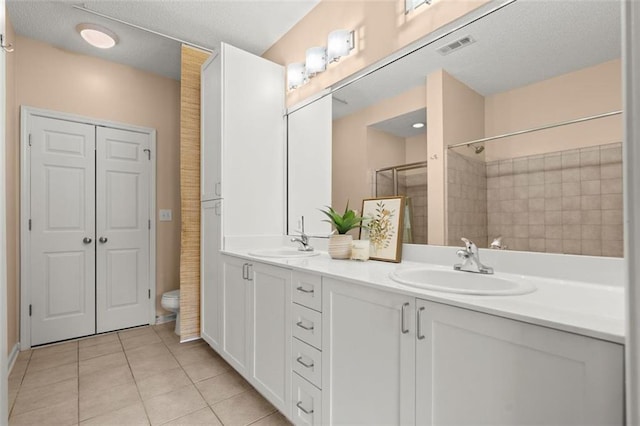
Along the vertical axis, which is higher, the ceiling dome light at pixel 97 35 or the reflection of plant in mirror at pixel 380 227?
the ceiling dome light at pixel 97 35

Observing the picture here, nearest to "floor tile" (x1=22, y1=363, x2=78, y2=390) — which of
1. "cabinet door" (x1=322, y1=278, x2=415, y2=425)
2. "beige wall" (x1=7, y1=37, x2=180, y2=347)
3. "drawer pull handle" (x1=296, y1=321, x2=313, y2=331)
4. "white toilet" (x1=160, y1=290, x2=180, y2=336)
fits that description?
"beige wall" (x1=7, y1=37, x2=180, y2=347)

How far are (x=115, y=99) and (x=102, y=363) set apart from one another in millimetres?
2328

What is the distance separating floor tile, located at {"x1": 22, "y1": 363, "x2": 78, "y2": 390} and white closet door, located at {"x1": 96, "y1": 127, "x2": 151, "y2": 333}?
0.69 meters

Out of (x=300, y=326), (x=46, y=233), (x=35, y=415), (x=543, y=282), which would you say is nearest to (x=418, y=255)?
(x=543, y=282)

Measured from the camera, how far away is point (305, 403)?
54.7 inches

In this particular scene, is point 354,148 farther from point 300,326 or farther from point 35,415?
point 35,415

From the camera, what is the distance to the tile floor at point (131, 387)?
165 cm

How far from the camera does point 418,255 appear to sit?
5.16ft

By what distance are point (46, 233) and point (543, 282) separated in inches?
137

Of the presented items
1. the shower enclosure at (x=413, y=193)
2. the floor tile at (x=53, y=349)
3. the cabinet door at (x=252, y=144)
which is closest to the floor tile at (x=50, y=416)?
the floor tile at (x=53, y=349)

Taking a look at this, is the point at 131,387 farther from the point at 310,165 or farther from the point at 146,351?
the point at 310,165

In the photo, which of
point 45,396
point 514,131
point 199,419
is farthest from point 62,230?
point 514,131

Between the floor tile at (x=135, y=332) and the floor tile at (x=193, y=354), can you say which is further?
the floor tile at (x=135, y=332)

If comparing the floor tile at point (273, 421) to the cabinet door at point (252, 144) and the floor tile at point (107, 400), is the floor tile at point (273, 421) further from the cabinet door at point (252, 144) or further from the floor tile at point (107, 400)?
the cabinet door at point (252, 144)
